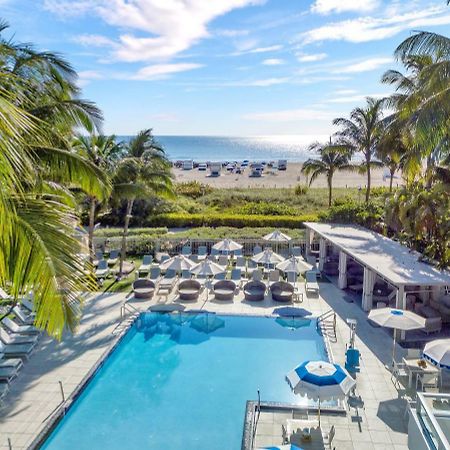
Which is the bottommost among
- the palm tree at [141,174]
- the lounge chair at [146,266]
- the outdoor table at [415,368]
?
the outdoor table at [415,368]

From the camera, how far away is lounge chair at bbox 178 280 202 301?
1780cm

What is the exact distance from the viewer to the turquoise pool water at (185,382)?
32.0 feet

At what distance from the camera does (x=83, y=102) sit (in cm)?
853

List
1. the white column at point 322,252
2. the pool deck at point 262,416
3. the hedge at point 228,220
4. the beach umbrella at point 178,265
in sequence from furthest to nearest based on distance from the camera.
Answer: the hedge at point 228,220 < the white column at point 322,252 < the beach umbrella at point 178,265 < the pool deck at point 262,416

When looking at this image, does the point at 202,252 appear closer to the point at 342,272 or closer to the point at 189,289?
the point at 189,289

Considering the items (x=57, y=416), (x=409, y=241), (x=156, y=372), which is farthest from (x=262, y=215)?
(x=57, y=416)

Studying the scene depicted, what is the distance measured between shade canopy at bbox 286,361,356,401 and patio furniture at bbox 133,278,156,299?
955 cm

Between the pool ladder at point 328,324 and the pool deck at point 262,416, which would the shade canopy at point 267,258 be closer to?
the pool deck at point 262,416

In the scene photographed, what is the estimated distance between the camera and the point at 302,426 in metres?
9.26

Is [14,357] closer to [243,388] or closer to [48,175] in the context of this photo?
[243,388]

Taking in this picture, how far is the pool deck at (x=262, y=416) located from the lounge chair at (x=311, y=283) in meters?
1.04

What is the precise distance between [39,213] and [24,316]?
35.8 feet

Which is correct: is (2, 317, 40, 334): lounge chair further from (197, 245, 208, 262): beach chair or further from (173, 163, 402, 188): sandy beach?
(173, 163, 402, 188): sandy beach

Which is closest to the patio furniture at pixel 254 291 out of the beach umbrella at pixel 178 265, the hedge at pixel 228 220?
the beach umbrella at pixel 178 265
